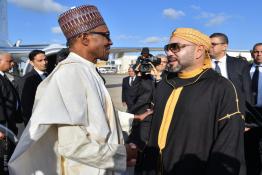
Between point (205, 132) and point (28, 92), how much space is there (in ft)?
13.5

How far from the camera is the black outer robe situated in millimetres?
2537

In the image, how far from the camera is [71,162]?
214cm

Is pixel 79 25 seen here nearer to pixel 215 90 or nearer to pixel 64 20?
pixel 64 20

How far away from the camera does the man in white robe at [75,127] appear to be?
203 centimetres

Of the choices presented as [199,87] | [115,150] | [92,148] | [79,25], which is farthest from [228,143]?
[79,25]

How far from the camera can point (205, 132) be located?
261cm

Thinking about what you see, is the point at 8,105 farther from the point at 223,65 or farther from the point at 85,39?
the point at 85,39

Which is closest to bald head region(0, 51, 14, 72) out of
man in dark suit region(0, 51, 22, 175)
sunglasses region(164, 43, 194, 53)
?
man in dark suit region(0, 51, 22, 175)

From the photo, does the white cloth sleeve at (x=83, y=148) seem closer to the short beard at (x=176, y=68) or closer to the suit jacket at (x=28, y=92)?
the short beard at (x=176, y=68)

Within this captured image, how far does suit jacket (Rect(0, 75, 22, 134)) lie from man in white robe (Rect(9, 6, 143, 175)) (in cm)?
340

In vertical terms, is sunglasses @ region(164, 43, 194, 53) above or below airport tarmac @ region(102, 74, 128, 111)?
above

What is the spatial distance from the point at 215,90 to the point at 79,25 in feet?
3.44

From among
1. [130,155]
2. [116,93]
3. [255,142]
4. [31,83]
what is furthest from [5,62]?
[116,93]

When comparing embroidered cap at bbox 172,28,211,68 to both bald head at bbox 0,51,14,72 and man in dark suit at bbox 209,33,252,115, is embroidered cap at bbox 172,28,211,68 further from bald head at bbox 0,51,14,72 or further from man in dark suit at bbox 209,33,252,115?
bald head at bbox 0,51,14,72
